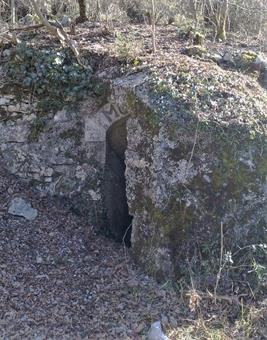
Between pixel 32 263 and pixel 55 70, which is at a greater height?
pixel 55 70

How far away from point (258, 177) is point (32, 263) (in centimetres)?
205

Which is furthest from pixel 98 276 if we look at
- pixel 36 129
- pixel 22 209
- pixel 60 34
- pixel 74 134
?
pixel 60 34

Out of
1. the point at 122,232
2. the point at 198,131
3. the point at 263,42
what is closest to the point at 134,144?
the point at 198,131

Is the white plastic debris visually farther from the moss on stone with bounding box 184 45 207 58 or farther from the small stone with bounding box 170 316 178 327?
the moss on stone with bounding box 184 45 207 58

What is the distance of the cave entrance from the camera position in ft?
17.4

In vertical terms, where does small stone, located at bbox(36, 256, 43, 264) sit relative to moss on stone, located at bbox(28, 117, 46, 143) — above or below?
below

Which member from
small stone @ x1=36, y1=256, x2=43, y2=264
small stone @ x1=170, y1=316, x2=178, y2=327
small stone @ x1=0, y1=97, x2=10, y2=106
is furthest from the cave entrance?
small stone @ x1=170, y1=316, x2=178, y2=327

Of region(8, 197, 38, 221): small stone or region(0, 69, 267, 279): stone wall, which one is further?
region(8, 197, 38, 221): small stone

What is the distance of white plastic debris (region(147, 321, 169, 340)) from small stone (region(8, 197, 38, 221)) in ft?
5.72

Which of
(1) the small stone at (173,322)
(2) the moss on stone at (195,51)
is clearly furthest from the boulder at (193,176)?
(2) the moss on stone at (195,51)

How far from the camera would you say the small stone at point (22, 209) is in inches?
200

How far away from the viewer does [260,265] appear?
4191mm

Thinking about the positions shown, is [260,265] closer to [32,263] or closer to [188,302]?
[188,302]

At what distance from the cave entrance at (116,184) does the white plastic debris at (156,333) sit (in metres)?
1.43
